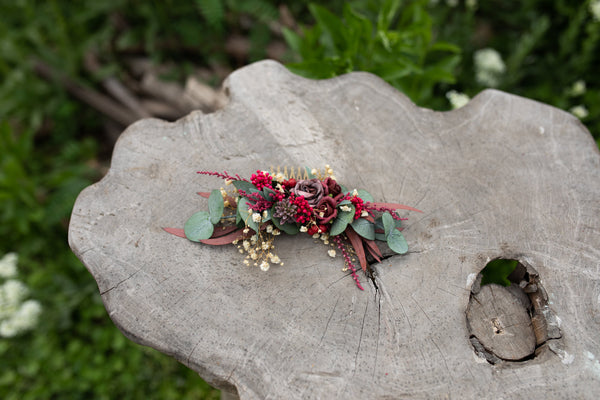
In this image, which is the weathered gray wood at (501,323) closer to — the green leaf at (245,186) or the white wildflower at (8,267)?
the green leaf at (245,186)

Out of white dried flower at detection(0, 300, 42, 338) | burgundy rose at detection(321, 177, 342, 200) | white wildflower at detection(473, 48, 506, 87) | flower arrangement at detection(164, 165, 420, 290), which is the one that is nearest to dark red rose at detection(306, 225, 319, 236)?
flower arrangement at detection(164, 165, 420, 290)

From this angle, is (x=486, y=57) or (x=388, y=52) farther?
(x=486, y=57)

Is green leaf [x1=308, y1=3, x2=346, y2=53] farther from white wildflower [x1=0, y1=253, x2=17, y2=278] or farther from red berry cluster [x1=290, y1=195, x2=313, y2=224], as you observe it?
white wildflower [x1=0, y1=253, x2=17, y2=278]

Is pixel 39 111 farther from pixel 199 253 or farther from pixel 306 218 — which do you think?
pixel 306 218

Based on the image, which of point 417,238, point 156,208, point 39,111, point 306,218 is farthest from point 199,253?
point 39,111

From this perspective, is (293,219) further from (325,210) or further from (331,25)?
(331,25)

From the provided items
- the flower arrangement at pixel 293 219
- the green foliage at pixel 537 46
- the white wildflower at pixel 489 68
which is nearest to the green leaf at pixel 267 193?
the flower arrangement at pixel 293 219
